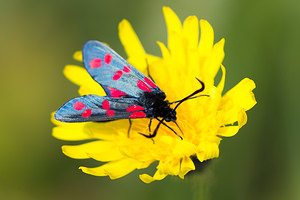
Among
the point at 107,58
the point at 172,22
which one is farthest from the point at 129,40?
the point at 107,58

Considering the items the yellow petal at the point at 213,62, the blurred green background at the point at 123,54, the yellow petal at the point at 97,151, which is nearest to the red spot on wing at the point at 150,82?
the yellow petal at the point at 213,62

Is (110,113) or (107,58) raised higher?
(107,58)

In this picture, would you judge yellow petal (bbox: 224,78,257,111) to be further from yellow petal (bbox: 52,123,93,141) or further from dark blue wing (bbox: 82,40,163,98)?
yellow petal (bbox: 52,123,93,141)

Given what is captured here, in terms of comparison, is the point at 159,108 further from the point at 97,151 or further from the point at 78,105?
the point at 97,151

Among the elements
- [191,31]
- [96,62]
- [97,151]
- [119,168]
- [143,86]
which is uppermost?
[191,31]

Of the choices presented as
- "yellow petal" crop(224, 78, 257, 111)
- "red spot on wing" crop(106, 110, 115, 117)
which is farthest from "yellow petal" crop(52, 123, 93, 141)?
"yellow petal" crop(224, 78, 257, 111)

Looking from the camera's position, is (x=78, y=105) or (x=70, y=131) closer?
(x=78, y=105)

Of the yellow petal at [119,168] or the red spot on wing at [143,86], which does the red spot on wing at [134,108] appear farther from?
the yellow petal at [119,168]
